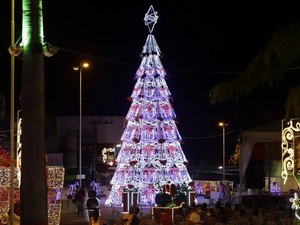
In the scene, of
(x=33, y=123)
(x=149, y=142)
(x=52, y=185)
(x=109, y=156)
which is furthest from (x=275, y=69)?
(x=109, y=156)

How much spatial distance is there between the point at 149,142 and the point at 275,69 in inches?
1287

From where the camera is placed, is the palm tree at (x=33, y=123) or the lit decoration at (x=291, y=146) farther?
the lit decoration at (x=291, y=146)

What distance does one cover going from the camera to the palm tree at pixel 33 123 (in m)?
10.3

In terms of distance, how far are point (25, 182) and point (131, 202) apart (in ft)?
86.0

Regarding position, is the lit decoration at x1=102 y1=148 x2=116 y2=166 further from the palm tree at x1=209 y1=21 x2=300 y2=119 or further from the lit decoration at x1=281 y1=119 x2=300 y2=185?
the palm tree at x1=209 y1=21 x2=300 y2=119

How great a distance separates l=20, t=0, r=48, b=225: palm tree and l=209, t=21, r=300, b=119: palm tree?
419 centimetres

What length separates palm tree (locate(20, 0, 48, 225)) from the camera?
10305 millimetres

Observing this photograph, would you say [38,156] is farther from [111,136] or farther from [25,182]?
[111,136]

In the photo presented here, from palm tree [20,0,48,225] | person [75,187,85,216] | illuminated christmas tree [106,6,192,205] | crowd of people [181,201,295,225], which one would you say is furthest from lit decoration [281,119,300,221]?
illuminated christmas tree [106,6,192,205]

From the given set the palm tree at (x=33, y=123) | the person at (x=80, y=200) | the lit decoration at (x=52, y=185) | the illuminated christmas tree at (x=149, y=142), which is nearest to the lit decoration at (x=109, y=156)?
the illuminated christmas tree at (x=149, y=142)

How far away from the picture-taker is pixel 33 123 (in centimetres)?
1040

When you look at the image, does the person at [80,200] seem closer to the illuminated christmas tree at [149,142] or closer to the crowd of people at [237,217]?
the illuminated christmas tree at [149,142]

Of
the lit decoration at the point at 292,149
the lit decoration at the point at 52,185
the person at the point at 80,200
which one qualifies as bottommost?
the person at the point at 80,200

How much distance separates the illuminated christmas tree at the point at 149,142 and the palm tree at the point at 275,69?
31.9m
